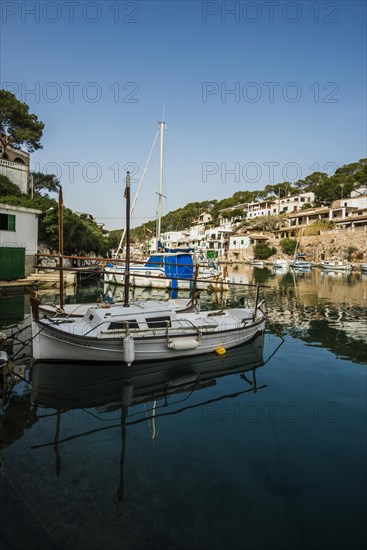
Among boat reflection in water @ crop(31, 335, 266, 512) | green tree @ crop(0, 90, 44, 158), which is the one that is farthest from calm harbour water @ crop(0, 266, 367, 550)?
A: green tree @ crop(0, 90, 44, 158)

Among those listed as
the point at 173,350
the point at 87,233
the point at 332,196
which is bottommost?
the point at 173,350

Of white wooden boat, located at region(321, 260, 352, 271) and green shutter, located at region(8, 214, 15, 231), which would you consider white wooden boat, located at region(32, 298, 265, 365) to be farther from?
white wooden boat, located at region(321, 260, 352, 271)

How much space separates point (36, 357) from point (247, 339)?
1009cm

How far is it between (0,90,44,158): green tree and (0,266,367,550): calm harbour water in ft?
186

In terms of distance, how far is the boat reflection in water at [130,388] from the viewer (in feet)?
32.4

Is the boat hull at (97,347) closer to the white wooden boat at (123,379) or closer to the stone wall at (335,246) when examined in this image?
the white wooden boat at (123,379)

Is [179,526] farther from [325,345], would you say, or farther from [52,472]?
[325,345]

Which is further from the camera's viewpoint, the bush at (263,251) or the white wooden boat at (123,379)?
the bush at (263,251)

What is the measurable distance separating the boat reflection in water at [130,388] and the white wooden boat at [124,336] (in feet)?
1.62

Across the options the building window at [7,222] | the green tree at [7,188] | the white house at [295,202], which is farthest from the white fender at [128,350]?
the white house at [295,202]

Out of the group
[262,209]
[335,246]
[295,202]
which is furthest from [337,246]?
[262,209]

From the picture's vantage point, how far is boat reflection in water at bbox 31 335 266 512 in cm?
989

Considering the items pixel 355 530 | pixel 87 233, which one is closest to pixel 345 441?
pixel 355 530

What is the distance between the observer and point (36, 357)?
13883mm
